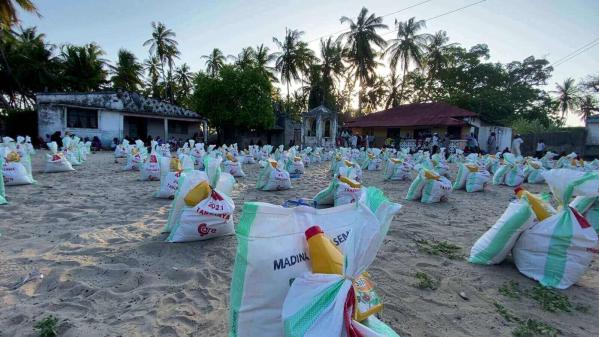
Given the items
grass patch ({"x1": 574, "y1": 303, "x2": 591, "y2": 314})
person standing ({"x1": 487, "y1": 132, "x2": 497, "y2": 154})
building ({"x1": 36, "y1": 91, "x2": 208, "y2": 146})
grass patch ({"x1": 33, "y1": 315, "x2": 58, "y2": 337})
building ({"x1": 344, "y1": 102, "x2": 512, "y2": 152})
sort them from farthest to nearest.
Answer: building ({"x1": 344, "y1": 102, "x2": 512, "y2": 152})
person standing ({"x1": 487, "y1": 132, "x2": 497, "y2": 154})
building ({"x1": 36, "y1": 91, "x2": 208, "y2": 146})
grass patch ({"x1": 574, "y1": 303, "x2": 591, "y2": 314})
grass patch ({"x1": 33, "y1": 315, "x2": 58, "y2": 337})

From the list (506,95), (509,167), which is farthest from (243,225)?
(506,95)

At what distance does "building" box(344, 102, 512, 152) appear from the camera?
2031 cm

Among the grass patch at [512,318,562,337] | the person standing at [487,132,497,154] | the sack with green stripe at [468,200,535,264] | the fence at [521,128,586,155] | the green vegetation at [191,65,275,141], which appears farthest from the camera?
the green vegetation at [191,65,275,141]

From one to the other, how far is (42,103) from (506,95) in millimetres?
31005

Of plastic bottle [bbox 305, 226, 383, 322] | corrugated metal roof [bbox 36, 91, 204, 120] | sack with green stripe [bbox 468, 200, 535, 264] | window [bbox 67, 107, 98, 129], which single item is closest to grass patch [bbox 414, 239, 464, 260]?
sack with green stripe [bbox 468, 200, 535, 264]

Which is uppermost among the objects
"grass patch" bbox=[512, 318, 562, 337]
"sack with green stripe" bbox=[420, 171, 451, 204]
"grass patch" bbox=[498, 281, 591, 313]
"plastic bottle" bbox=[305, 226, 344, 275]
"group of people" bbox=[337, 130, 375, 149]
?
"group of people" bbox=[337, 130, 375, 149]

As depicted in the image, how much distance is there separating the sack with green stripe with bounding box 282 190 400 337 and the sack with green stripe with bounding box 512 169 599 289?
195cm

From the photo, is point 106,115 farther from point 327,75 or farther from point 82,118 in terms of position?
point 327,75

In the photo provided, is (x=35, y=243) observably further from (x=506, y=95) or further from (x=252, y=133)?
(x=506, y=95)

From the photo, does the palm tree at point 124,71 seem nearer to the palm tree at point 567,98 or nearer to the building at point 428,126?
the building at point 428,126

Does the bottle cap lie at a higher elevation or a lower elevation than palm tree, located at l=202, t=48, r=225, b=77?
lower

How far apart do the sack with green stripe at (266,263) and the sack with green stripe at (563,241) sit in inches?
73.4

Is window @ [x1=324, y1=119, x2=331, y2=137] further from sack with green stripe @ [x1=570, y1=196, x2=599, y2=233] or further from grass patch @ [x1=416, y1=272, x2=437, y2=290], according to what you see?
grass patch @ [x1=416, y1=272, x2=437, y2=290]

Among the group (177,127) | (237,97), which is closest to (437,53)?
(237,97)
